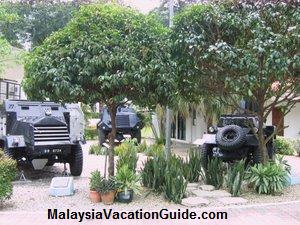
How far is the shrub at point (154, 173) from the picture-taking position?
883 cm

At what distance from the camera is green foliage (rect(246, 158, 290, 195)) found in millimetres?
9117

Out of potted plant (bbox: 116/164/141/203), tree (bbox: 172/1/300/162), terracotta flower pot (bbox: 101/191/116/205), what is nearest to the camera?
terracotta flower pot (bbox: 101/191/116/205)

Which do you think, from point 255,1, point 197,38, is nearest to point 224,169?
point 197,38

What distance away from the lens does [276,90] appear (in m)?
10.2

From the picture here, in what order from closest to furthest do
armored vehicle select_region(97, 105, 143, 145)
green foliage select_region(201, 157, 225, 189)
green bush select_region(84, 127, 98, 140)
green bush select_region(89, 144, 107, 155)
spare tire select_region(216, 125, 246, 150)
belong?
green foliage select_region(201, 157, 225, 189) < spare tire select_region(216, 125, 246, 150) < green bush select_region(89, 144, 107, 155) < armored vehicle select_region(97, 105, 143, 145) < green bush select_region(84, 127, 98, 140)

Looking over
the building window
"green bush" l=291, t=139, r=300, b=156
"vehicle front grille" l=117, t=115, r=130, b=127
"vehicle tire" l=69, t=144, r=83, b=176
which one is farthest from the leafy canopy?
the building window

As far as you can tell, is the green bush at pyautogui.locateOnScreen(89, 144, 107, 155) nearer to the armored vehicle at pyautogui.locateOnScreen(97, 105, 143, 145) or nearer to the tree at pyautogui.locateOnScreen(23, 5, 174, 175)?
the armored vehicle at pyautogui.locateOnScreen(97, 105, 143, 145)

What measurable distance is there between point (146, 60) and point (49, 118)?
3.94 m

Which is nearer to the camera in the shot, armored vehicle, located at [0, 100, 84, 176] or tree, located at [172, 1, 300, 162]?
tree, located at [172, 1, 300, 162]

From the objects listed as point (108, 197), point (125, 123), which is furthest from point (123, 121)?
point (108, 197)

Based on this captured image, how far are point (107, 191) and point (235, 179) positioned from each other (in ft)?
8.59

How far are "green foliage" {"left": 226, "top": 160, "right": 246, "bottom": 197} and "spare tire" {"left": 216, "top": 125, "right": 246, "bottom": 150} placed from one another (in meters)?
1.92

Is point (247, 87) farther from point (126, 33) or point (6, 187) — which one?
point (6, 187)

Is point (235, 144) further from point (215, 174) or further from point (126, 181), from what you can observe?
point (126, 181)
